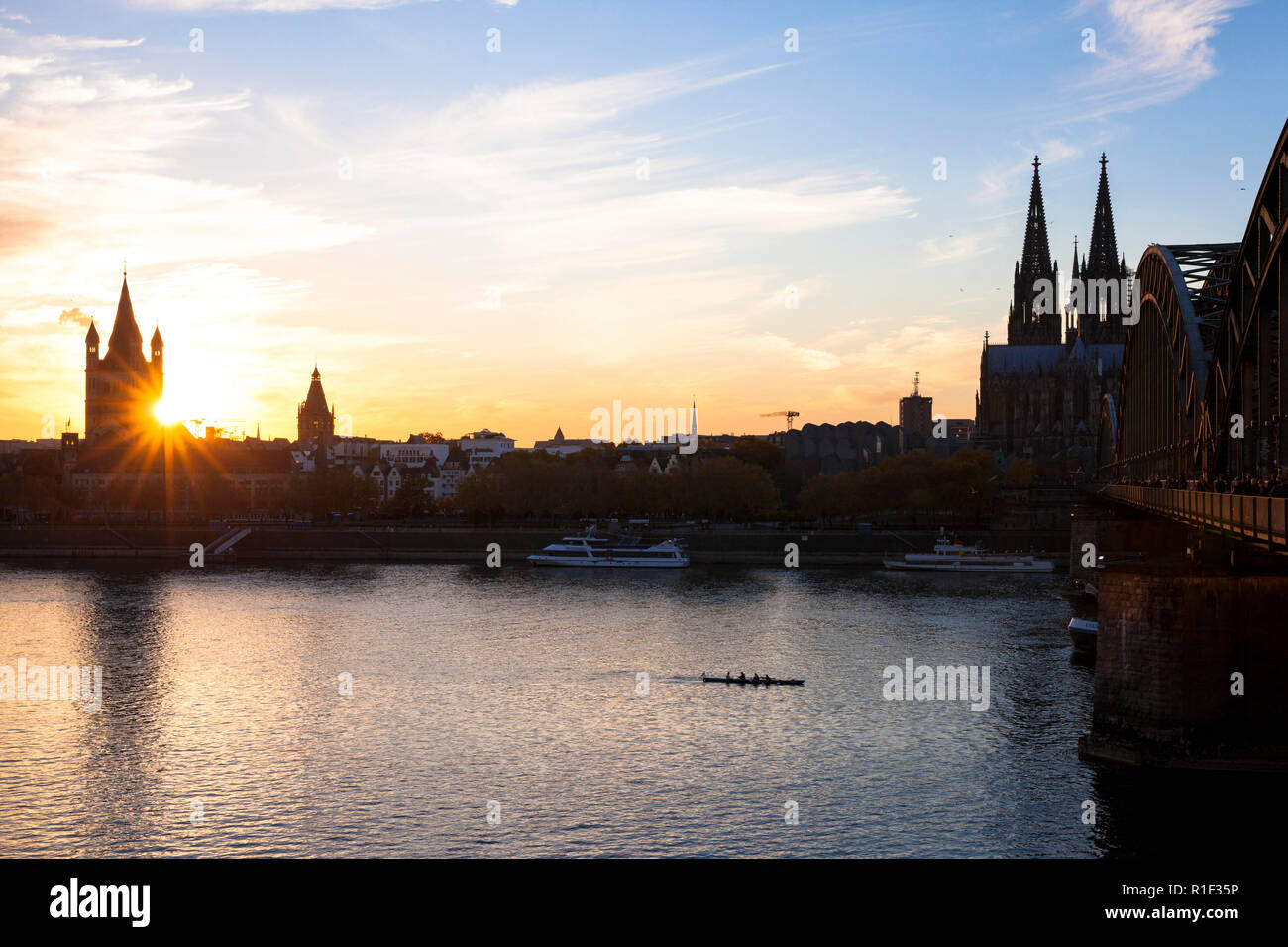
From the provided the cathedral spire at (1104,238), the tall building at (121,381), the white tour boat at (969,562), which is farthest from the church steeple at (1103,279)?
the tall building at (121,381)

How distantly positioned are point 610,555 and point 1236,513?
62.2m

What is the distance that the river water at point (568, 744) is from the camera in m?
21.4

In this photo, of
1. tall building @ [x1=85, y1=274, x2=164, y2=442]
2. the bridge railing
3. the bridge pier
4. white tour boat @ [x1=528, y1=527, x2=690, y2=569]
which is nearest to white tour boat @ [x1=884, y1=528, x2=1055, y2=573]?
white tour boat @ [x1=528, y1=527, x2=690, y2=569]

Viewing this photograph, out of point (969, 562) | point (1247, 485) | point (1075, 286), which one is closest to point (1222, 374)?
point (1247, 485)

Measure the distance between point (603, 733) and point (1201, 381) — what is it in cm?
1754

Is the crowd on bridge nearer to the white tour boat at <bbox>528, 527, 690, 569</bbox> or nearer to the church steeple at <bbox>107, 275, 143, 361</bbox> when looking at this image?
the white tour boat at <bbox>528, 527, 690, 569</bbox>

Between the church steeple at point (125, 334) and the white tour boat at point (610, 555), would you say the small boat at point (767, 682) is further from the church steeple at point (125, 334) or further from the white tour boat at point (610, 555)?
the church steeple at point (125, 334)

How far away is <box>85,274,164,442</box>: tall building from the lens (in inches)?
6353

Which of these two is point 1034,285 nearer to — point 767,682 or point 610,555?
point 610,555
